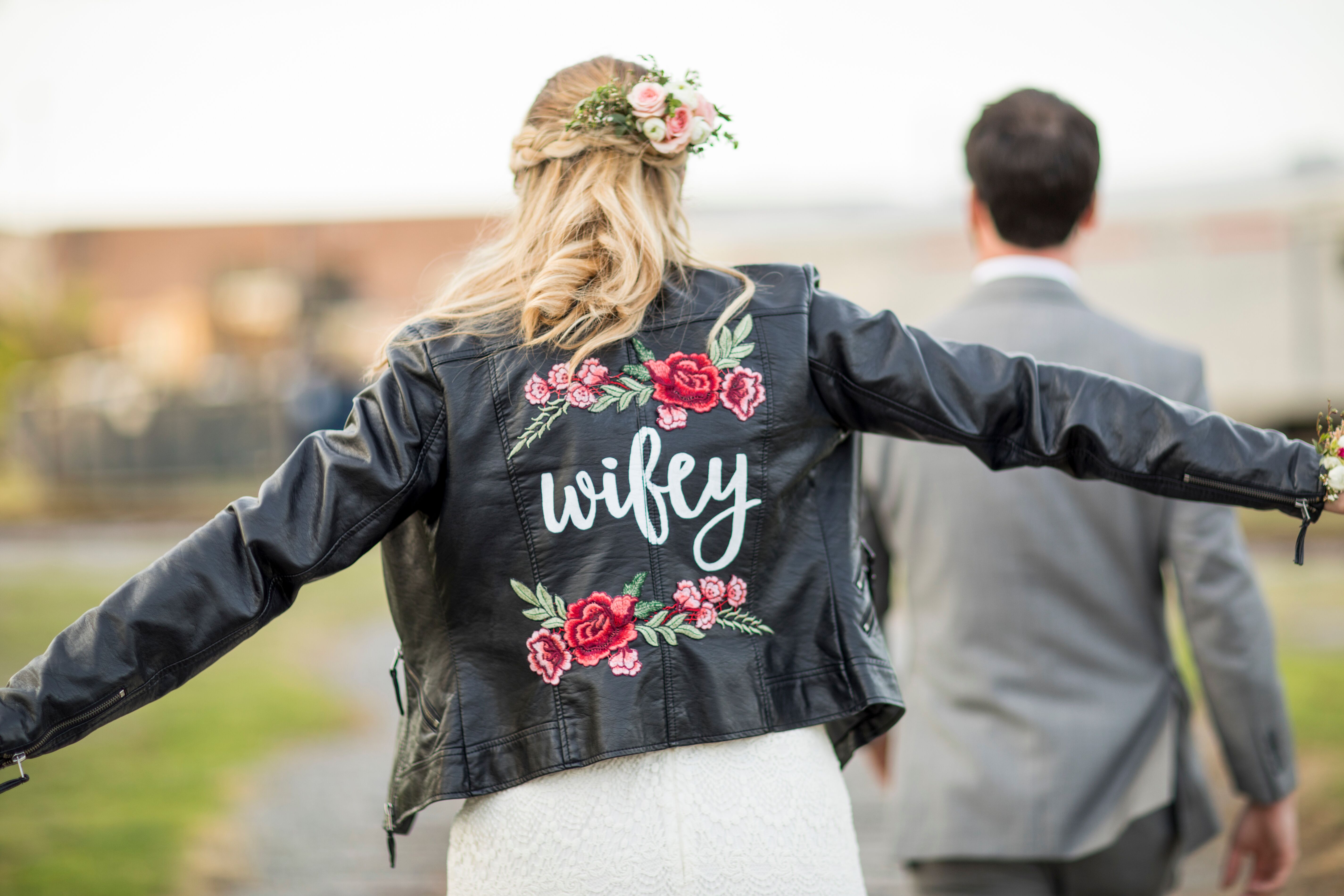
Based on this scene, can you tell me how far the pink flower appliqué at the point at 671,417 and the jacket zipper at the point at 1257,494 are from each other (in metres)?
0.69

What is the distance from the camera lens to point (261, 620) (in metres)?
1.51

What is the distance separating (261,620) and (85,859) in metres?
3.39

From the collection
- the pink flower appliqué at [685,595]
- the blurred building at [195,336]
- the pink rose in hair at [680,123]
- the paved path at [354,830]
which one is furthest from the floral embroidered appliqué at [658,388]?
the blurred building at [195,336]

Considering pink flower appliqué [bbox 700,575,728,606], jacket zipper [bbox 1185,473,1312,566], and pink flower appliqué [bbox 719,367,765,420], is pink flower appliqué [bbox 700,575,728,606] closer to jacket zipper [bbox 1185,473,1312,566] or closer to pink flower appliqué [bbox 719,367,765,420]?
pink flower appliqué [bbox 719,367,765,420]

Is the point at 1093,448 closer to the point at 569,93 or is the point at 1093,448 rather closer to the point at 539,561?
the point at 539,561

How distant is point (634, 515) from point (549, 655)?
22 centimetres

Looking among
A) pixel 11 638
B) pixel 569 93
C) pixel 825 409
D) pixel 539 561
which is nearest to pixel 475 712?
pixel 539 561

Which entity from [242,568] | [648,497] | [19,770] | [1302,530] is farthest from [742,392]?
[19,770]

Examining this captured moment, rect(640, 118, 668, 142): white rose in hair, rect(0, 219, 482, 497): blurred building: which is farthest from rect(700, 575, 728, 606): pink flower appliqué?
rect(0, 219, 482, 497): blurred building

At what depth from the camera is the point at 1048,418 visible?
5.38 feet

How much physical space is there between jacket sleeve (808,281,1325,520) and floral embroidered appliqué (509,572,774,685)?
366 mm

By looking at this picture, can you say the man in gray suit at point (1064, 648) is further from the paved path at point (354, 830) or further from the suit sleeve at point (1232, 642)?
the paved path at point (354, 830)

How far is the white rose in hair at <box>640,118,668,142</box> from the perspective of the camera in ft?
5.54

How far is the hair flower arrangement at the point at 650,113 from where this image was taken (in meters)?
1.69
